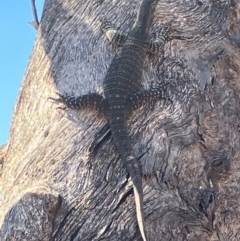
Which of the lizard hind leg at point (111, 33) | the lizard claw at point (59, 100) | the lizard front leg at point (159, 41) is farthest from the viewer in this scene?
the lizard hind leg at point (111, 33)

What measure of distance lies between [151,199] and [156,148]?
447 millimetres

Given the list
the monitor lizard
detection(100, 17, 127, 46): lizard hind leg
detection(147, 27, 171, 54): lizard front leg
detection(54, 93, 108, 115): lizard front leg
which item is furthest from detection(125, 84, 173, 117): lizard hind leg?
detection(100, 17, 127, 46): lizard hind leg

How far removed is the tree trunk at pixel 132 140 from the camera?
12.8 ft

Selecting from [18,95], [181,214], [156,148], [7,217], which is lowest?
[181,214]

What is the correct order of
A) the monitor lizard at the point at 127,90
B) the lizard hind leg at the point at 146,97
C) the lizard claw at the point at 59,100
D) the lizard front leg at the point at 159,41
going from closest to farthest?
the monitor lizard at the point at 127,90, the lizard hind leg at the point at 146,97, the lizard claw at the point at 59,100, the lizard front leg at the point at 159,41

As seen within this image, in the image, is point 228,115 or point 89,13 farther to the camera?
point 89,13

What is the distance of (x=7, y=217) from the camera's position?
3930 millimetres

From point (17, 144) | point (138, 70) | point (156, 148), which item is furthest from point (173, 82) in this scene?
point (17, 144)

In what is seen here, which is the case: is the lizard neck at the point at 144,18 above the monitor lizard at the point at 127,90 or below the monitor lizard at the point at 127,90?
above

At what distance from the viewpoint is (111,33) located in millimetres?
5066

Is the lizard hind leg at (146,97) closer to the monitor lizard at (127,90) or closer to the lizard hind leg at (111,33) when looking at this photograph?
the monitor lizard at (127,90)

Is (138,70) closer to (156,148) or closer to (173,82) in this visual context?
(173,82)

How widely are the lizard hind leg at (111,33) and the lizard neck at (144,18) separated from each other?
0.19m

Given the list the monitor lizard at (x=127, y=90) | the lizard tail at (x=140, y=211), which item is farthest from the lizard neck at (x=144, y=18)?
the lizard tail at (x=140, y=211)
